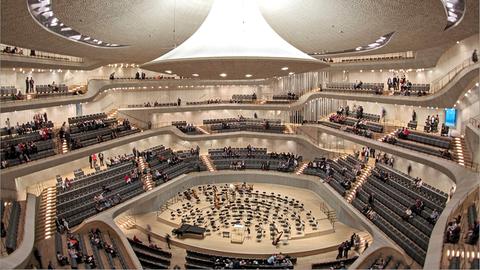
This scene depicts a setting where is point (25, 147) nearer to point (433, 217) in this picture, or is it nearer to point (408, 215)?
point (408, 215)

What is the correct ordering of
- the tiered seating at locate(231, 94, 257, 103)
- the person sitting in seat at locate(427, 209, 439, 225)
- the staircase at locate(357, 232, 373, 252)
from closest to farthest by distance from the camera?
1. the person sitting in seat at locate(427, 209, 439, 225)
2. the staircase at locate(357, 232, 373, 252)
3. the tiered seating at locate(231, 94, 257, 103)

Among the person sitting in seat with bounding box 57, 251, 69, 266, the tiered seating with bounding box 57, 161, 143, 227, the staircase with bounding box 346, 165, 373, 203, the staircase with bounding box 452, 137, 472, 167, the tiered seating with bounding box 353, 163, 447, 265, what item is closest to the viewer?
the person sitting in seat with bounding box 57, 251, 69, 266

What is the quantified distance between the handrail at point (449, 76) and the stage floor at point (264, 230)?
31.0 feet

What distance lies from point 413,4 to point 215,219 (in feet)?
45.4

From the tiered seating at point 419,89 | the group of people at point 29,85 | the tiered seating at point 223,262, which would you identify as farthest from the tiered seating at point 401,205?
the group of people at point 29,85

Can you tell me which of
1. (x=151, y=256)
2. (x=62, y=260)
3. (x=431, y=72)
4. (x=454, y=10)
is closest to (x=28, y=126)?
(x=62, y=260)

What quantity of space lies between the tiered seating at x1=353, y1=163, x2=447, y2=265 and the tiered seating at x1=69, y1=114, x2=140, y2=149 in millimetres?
15617

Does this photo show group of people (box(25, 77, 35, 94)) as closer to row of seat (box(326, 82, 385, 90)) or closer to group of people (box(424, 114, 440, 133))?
row of seat (box(326, 82, 385, 90))

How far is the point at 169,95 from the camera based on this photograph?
39031mm

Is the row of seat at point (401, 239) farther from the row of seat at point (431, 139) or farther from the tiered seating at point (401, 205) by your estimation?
the row of seat at point (431, 139)

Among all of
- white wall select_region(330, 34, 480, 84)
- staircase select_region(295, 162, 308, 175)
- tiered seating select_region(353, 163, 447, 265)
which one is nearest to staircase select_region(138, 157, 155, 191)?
staircase select_region(295, 162, 308, 175)

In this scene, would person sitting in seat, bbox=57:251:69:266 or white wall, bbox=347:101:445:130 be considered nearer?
person sitting in seat, bbox=57:251:69:266

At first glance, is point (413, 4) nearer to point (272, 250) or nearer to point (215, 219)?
point (272, 250)

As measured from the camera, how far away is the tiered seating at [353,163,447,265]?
15.1 metres
